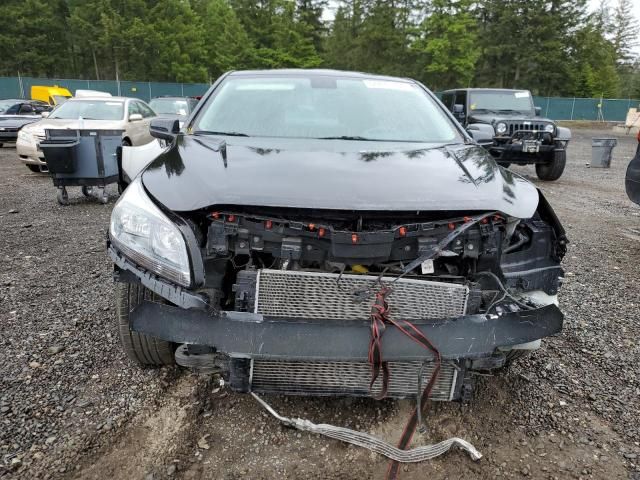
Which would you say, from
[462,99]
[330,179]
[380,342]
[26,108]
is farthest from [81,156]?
[26,108]

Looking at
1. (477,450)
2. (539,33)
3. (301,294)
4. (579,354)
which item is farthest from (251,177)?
(539,33)

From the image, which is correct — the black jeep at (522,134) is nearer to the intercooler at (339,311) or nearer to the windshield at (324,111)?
the windshield at (324,111)

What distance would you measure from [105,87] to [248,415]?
35.4m

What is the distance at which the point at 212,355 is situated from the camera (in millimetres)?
1952

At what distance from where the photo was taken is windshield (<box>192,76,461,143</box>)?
289 centimetres

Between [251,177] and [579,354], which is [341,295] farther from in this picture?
[579,354]

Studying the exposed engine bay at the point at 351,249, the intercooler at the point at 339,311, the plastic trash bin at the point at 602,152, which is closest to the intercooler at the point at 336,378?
the intercooler at the point at 339,311

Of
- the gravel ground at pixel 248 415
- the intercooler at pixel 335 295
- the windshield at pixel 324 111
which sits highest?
the windshield at pixel 324 111

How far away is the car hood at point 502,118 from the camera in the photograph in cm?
954

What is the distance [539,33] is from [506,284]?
46614mm

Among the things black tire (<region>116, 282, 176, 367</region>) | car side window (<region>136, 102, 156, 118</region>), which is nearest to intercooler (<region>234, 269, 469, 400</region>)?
black tire (<region>116, 282, 176, 367</region>)

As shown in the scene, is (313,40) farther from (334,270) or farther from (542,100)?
(334,270)

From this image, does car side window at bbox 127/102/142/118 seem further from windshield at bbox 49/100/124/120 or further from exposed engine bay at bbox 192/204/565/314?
exposed engine bay at bbox 192/204/565/314

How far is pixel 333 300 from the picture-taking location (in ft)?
6.25
